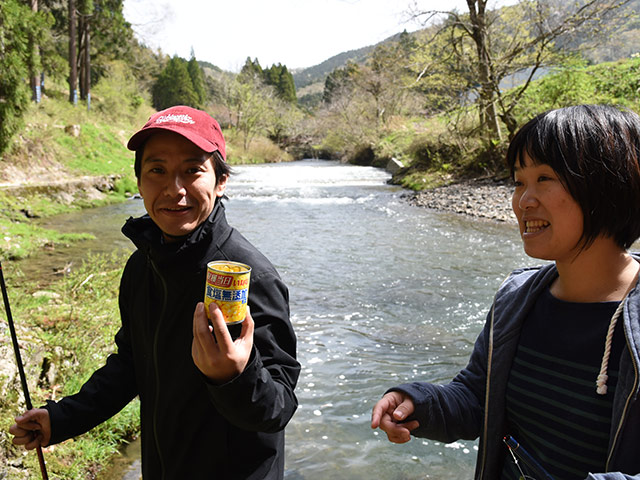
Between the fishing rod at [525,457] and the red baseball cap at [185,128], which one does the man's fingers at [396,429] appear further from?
the red baseball cap at [185,128]

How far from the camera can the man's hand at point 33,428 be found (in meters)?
1.62

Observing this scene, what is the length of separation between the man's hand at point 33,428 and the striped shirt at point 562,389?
4.97 feet

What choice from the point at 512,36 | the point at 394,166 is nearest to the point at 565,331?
the point at 512,36

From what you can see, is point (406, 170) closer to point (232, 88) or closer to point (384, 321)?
point (384, 321)

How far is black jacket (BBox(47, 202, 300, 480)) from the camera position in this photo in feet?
4.85

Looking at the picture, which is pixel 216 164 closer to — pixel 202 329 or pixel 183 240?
pixel 183 240

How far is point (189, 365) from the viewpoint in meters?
1.50

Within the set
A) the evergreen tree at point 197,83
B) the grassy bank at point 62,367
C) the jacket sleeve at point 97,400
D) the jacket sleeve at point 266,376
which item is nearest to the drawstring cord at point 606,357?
the jacket sleeve at point 266,376

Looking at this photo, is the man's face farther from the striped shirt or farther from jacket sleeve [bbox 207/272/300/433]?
the striped shirt

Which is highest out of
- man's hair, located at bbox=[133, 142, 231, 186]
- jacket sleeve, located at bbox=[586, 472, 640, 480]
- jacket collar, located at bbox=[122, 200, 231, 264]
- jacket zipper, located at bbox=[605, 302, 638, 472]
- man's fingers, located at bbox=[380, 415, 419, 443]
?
man's hair, located at bbox=[133, 142, 231, 186]

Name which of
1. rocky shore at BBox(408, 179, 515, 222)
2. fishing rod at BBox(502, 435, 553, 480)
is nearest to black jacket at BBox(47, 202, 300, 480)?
fishing rod at BBox(502, 435, 553, 480)

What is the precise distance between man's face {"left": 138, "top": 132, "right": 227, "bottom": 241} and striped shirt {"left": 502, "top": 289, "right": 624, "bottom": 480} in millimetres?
1139

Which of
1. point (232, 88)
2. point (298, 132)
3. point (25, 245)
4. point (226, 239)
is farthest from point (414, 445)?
point (298, 132)

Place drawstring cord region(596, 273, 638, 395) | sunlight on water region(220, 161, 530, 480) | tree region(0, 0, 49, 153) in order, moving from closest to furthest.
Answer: drawstring cord region(596, 273, 638, 395) < sunlight on water region(220, 161, 530, 480) < tree region(0, 0, 49, 153)
